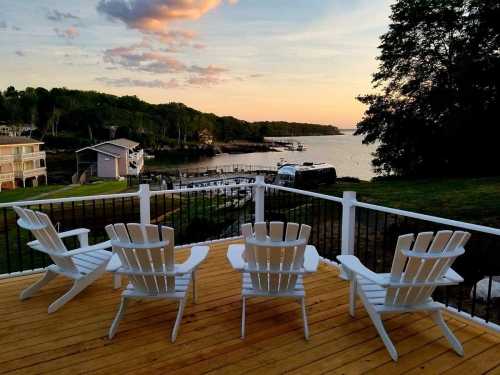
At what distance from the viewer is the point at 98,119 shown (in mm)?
A: 64625

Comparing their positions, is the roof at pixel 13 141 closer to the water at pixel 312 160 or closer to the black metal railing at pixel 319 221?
the water at pixel 312 160

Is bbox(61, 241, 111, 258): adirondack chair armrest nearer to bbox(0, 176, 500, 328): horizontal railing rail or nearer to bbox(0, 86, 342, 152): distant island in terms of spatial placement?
bbox(0, 176, 500, 328): horizontal railing rail

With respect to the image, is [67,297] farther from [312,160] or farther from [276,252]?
[312,160]

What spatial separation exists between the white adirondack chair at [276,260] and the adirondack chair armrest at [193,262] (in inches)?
15.2

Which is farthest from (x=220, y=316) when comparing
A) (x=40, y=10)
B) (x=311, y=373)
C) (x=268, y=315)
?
(x=40, y=10)

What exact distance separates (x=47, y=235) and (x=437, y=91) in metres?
23.5

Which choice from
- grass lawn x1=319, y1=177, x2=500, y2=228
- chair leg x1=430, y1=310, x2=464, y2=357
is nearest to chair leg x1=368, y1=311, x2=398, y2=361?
chair leg x1=430, y1=310, x2=464, y2=357

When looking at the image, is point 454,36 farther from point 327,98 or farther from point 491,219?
point 491,219

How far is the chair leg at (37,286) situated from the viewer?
391 centimetres

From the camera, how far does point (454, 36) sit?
2253 cm

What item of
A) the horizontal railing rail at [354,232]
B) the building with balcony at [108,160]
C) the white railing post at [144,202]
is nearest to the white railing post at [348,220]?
the horizontal railing rail at [354,232]

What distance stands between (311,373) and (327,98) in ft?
94.9

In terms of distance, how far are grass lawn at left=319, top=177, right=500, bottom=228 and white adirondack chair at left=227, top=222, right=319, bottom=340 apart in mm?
8244

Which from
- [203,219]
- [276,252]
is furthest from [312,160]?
[276,252]
